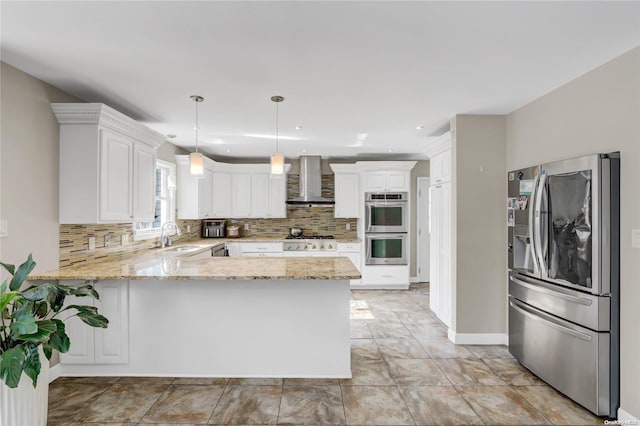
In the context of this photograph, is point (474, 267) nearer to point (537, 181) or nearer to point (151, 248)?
point (537, 181)

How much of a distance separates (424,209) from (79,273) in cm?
551

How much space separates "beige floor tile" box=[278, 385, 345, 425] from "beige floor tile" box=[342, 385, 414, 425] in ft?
0.22


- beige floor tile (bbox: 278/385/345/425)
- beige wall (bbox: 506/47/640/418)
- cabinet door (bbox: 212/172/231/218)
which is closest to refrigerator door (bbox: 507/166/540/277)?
beige wall (bbox: 506/47/640/418)

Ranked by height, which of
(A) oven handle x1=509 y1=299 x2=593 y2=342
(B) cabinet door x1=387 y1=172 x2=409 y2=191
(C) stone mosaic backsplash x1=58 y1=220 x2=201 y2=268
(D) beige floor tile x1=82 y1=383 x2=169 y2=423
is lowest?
(D) beige floor tile x1=82 y1=383 x2=169 y2=423

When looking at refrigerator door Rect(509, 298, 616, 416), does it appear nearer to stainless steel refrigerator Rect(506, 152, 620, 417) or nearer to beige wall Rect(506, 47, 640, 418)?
stainless steel refrigerator Rect(506, 152, 620, 417)

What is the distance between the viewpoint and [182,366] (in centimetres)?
283

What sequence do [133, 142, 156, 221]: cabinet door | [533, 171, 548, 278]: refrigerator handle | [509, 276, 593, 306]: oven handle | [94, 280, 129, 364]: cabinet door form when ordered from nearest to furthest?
[509, 276, 593, 306]: oven handle
[533, 171, 548, 278]: refrigerator handle
[94, 280, 129, 364]: cabinet door
[133, 142, 156, 221]: cabinet door

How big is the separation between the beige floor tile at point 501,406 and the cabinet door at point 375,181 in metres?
3.68

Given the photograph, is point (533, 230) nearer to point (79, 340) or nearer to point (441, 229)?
point (441, 229)

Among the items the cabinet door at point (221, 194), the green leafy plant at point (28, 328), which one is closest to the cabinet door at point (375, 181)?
the cabinet door at point (221, 194)

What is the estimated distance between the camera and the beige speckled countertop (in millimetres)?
2521

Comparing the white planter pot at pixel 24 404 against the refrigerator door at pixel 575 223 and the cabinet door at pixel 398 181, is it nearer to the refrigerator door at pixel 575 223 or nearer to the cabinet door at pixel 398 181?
the refrigerator door at pixel 575 223

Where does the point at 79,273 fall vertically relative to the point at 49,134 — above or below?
below

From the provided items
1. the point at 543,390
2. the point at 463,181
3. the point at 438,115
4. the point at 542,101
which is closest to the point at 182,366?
the point at 543,390
